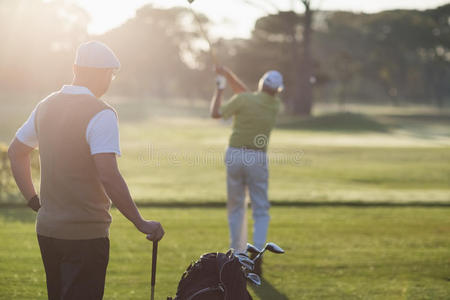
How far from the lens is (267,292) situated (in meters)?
6.38

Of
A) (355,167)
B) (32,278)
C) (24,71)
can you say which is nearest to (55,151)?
(32,278)

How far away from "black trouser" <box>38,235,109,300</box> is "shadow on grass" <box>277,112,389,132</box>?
43.8m

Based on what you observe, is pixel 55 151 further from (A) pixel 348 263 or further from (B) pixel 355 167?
(B) pixel 355 167

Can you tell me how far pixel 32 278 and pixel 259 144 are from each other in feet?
9.15

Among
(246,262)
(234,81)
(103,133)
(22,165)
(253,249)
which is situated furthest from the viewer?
(234,81)

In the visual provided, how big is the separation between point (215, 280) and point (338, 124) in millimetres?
46591

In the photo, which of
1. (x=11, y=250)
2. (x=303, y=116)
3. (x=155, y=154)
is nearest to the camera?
Answer: (x=11, y=250)

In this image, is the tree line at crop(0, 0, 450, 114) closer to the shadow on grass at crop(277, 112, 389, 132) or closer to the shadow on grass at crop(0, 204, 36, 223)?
the shadow on grass at crop(277, 112, 389, 132)

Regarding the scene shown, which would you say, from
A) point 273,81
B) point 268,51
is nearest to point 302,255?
point 273,81

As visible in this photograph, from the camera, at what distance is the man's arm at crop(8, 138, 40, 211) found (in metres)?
3.92

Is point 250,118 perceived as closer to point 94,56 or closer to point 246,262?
point 246,262

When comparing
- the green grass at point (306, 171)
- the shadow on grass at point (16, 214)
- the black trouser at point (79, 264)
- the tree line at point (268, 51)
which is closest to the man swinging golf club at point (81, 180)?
the black trouser at point (79, 264)

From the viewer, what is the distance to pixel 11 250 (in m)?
8.32

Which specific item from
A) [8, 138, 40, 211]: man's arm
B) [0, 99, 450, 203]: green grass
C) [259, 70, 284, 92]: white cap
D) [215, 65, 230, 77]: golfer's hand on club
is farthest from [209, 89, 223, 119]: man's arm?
[0, 99, 450, 203]: green grass
